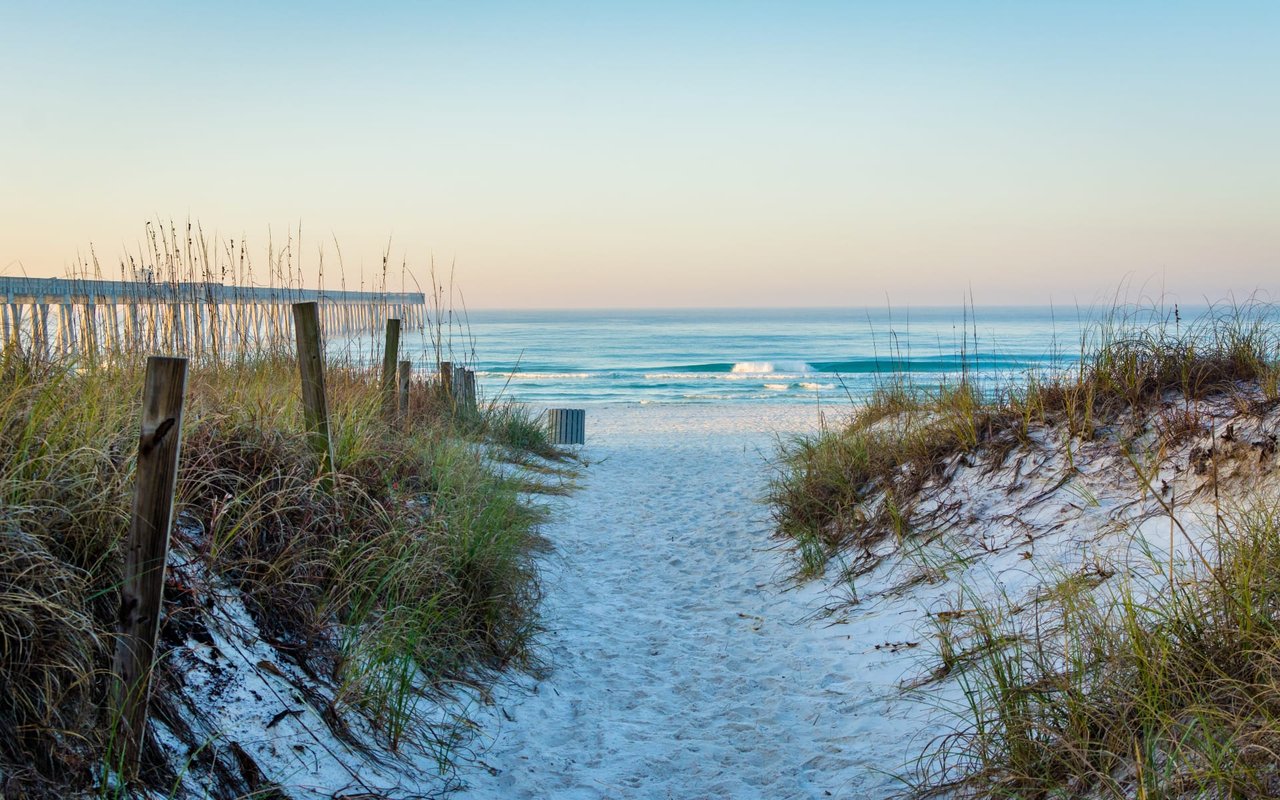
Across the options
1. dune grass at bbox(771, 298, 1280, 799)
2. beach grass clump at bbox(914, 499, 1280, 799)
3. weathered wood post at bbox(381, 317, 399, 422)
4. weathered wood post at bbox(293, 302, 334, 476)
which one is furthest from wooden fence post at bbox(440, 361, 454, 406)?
beach grass clump at bbox(914, 499, 1280, 799)

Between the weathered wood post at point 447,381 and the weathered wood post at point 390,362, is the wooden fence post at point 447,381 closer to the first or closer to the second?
the weathered wood post at point 447,381

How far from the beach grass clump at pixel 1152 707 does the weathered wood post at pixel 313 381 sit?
3070 mm

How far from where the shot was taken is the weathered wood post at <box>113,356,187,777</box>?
2.31 m

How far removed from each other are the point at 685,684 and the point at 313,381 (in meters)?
2.42

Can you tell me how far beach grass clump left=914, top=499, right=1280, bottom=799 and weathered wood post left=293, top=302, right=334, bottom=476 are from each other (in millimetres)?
3070

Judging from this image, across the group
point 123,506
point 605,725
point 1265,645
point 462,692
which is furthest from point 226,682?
point 1265,645

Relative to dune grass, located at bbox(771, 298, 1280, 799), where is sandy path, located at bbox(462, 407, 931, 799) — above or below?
below

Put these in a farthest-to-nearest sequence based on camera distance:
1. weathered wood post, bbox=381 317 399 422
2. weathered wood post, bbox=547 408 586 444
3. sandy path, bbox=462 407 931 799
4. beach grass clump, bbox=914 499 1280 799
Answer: weathered wood post, bbox=547 408 586 444, weathered wood post, bbox=381 317 399 422, sandy path, bbox=462 407 931 799, beach grass clump, bbox=914 499 1280 799

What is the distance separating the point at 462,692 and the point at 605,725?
66cm

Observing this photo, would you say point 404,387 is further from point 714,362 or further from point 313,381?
point 714,362

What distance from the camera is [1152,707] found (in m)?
2.49

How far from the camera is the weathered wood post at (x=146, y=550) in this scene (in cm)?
231

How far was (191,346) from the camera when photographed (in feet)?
20.7

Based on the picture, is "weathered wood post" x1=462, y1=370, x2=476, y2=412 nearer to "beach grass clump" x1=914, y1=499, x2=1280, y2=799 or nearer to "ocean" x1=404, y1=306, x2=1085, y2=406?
"ocean" x1=404, y1=306, x2=1085, y2=406
